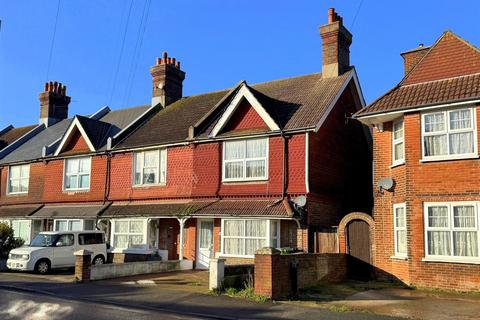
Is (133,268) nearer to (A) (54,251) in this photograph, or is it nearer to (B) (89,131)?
(A) (54,251)

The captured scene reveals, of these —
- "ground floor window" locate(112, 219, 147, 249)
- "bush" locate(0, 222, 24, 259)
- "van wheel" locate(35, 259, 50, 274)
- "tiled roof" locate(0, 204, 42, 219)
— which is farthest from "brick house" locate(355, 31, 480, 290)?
"tiled roof" locate(0, 204, 42, 219)

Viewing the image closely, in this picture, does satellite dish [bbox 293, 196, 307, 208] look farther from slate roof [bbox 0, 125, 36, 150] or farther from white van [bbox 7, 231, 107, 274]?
slate roof [bbox 0, 125, 36, 150]

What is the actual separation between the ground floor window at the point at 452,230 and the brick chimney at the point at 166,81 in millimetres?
17751

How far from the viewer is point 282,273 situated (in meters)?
13.5

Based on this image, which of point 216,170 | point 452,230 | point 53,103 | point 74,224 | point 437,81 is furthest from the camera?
point 53,103

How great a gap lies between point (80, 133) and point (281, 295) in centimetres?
1846

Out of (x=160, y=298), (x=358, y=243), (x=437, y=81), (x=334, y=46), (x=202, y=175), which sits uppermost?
(x=334, y=46)

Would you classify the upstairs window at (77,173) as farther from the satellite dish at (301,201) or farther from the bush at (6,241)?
the satellite dish at (301,201)

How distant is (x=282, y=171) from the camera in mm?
20281

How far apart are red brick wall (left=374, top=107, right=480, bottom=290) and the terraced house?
299 centimetres

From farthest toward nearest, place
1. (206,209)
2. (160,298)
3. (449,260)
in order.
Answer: (206,209)
(449,260)
(160,298)

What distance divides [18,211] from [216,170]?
1394cm

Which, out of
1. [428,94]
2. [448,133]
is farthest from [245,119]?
[448,133]

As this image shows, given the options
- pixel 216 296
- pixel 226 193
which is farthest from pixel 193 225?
pixel 216 296
